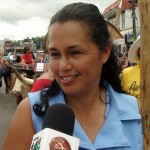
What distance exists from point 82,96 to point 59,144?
0.67 metres

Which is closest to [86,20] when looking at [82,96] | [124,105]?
[82,96]

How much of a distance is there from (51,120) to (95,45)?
1.71 feet

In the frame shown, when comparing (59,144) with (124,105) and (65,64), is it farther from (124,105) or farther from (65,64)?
(124,105)

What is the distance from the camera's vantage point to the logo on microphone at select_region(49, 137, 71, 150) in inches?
45.6

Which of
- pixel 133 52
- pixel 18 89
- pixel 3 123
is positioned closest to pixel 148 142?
pixel 133 52

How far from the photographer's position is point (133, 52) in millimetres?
4191

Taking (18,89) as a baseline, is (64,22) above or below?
above

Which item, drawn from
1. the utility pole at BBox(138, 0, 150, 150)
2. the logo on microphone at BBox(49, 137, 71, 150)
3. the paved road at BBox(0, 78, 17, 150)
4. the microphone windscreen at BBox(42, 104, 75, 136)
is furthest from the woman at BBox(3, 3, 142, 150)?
the paved road at BBox(0, 78, 17, 150)

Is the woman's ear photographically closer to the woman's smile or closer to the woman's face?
the woman's face

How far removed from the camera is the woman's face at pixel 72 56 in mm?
1676

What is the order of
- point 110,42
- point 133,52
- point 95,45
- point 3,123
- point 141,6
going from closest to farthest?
point 141,6 → point 95,45 → point 110,42 → point 133,52 → point 3,123

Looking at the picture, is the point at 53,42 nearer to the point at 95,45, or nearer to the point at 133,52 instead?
the point at 95,45

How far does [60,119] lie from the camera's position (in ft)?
4.83

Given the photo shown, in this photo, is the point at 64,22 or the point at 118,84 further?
the point at 118,84
